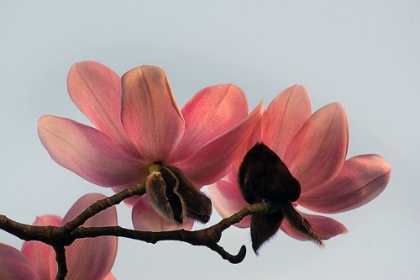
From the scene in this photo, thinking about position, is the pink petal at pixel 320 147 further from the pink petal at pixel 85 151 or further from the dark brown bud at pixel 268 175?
the pink petal at pixel 85 151

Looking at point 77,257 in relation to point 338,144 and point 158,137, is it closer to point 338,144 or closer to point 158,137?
point 158,137

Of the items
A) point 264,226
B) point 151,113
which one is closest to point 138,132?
point 151,113

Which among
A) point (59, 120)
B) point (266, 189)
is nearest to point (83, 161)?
point (59, 120)

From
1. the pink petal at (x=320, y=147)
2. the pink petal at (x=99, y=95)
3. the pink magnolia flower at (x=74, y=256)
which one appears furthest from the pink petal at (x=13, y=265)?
the pink petal at (x=320, y=147)

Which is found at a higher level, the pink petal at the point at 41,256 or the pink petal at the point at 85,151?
the pink petal at the point at 85,151

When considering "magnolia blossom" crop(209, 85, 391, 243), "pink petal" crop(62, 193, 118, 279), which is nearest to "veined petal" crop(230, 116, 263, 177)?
"magnolia blossom" crop(209, 85, 391, 243)

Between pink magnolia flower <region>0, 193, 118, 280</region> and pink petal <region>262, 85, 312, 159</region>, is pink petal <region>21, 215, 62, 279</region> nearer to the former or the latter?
pink magnolia flower <region>0, 193, 118, 280</region>
